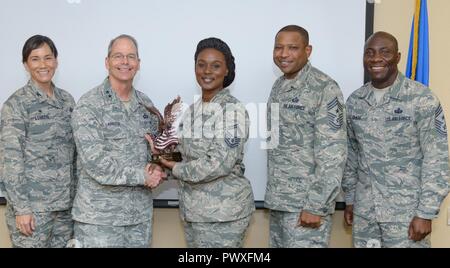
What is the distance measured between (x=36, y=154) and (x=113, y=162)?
1.51ft

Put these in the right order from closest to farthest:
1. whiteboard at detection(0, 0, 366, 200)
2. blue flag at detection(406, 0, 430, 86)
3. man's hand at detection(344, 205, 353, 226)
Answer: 1. man's hand at detection(344, 205, 353, 226)
2. blue flag at detection(406, 0, 430, 86)
3. whiteboard at detection(0, 0, 366, 200)

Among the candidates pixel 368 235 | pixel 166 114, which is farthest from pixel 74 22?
pixel 368 235

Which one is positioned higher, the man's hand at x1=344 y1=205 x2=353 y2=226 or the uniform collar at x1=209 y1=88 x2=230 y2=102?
the uniform collar at x1=209 y1=88 x2=230 y2=102

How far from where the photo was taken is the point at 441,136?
250 centimetres

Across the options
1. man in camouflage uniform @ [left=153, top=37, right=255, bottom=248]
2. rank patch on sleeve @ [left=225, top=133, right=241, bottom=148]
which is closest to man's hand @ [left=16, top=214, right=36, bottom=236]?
man in camouflage uniform @ [left=153, top=37, right=255, bottom=248]

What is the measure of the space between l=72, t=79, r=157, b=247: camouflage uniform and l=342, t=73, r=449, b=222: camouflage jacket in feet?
3.62

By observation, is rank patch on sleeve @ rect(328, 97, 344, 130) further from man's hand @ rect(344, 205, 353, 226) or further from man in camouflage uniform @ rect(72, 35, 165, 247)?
man in camouflage uniform @ rect(72, 35, 165, 247)

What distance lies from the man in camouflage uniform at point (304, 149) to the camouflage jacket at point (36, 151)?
1.07 meters

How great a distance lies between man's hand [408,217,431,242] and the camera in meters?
2.50

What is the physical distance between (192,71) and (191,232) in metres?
1.07

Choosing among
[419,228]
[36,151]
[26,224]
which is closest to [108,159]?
[36,151]

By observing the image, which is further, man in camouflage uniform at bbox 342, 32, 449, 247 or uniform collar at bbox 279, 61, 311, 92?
uniform collar at bbox 279, 61, 311, 92

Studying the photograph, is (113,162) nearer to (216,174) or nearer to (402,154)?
(216,174)

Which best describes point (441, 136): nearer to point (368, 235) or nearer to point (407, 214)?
point (407, 214)
